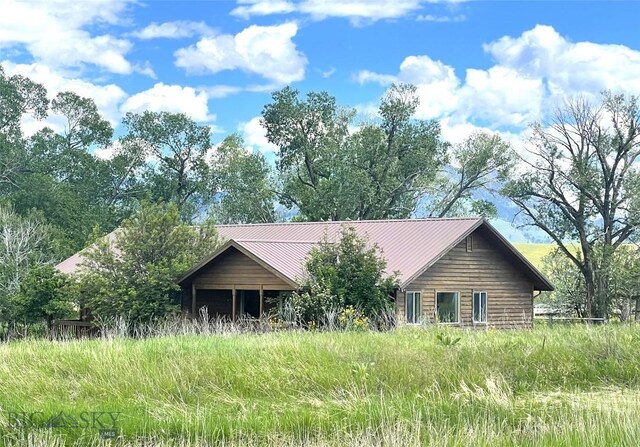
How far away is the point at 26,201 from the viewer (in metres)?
54.2

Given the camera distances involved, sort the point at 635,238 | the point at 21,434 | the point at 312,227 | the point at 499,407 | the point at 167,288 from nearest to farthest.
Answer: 1. the point at 21,434
2. the point at 499,407
3. the point at 167,288
4. the point at 312,227
5. the point at 635,238

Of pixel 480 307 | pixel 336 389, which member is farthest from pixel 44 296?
pixel 336 389

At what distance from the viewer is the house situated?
31047 mm

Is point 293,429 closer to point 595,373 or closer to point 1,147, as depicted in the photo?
point 595,373

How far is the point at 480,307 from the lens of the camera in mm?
34781

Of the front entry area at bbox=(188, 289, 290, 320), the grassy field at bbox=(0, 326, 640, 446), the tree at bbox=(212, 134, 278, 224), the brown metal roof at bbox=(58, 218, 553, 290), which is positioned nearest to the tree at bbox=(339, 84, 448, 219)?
the tree at bbox=(212, 134, 278, 224)

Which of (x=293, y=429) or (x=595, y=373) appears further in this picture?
(x=595, y=373)

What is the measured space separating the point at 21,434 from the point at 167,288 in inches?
816

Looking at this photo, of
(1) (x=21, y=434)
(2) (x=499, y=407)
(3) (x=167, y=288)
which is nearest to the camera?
(1) (x=21, y=434)

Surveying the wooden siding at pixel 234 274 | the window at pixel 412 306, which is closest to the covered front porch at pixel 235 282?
the wooden siding at pixel 234 274

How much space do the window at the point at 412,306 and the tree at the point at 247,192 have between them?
86.1ft

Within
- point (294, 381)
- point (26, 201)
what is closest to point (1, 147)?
point (26, 201)

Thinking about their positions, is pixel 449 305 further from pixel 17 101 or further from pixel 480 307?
pixel 17 101

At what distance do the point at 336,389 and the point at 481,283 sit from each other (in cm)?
2204
